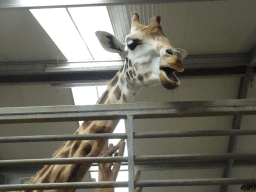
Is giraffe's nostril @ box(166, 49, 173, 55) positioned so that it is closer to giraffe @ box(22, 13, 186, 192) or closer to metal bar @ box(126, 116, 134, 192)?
giraffe @ box(22, 13, 186, 192)

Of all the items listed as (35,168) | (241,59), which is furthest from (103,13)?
(35,168)

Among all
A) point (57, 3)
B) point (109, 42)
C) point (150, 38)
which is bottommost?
point (150, 38)

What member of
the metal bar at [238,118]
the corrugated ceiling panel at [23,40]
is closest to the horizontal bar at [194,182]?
the corrugated ceiling panel at [23,40]

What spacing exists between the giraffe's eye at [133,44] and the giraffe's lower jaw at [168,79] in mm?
582

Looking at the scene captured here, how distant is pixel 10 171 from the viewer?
6.51 m

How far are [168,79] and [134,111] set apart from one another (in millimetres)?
269

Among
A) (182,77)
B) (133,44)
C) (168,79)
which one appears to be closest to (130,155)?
(168,79)

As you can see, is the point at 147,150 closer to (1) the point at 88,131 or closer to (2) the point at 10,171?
(2) the point at 10,171

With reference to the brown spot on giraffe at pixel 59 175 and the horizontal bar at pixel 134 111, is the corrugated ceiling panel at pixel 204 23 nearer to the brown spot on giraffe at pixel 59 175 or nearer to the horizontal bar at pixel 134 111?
the brown spot on giraffe at pixel 59 175

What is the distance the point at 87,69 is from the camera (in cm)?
453

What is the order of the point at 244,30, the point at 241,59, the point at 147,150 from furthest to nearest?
the point at 147,150, the point at 241,59, the point at 244,30

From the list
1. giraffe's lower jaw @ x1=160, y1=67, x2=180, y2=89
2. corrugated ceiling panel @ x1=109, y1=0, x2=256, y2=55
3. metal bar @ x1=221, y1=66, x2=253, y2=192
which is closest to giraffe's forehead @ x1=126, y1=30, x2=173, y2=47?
giraffe's lower jaw @ x1=160, y1=67, x2=180, y2=89

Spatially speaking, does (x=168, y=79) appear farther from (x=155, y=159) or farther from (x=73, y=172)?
(x=73, y=172)

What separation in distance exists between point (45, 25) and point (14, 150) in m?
3.60
